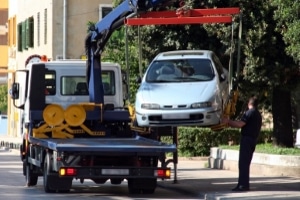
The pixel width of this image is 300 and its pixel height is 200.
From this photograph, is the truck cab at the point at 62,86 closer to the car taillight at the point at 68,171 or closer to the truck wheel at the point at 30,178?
the truck wheel at the point at 30,178

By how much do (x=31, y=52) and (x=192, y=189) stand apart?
35.7 meters

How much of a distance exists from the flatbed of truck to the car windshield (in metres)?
1.58

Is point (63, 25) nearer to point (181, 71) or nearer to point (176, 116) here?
point (181, 71)

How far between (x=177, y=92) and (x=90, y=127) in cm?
241

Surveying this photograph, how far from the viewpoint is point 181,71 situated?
858 inches

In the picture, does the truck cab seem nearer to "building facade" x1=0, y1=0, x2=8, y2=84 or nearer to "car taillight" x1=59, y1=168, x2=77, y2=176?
"car taillight" x1=59, y1=168, x2=77, y2=176

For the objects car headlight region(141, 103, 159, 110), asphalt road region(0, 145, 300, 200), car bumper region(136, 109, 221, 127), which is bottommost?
asphalt road region(0, 145, 300, 200)

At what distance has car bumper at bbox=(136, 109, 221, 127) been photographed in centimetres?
2045

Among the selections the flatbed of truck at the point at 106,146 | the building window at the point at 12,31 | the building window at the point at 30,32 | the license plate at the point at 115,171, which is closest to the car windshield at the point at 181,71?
the flatbed of truck at the point at 106,146

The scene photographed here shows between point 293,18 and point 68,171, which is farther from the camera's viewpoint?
point 293,18

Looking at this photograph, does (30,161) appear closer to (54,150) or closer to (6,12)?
(54,150)

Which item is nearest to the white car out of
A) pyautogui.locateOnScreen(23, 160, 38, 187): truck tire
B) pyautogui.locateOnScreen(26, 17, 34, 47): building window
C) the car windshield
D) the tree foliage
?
the car windshield

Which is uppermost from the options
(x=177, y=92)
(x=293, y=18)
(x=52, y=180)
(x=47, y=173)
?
(x=293, y=18)

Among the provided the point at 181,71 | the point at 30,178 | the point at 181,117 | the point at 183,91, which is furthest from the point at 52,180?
the point at 181,71
